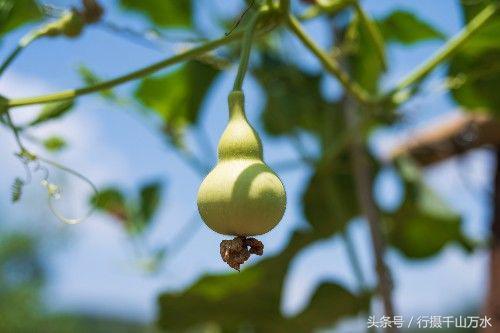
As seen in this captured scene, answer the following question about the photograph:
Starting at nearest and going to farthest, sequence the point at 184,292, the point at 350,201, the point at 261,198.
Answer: the point at 261,198, the point at 184,292, the point at 350,201

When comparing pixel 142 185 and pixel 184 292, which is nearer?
pixel 184 292

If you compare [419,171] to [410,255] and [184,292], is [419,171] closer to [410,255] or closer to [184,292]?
[410,255]

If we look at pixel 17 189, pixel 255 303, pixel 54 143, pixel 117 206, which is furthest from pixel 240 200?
pixel 117 206

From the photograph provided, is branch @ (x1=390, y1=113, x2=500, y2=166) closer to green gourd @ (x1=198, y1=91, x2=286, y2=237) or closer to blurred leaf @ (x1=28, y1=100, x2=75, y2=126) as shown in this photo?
blurred leaf @ (x1=28, y1=100, x2=75, y2=126)

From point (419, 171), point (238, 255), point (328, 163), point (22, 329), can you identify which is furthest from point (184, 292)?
point (22, 329)

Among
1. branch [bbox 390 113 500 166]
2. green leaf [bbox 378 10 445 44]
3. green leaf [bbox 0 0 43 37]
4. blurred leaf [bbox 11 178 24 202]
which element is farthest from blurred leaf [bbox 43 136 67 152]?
branch [bbox 390 113 500 166]

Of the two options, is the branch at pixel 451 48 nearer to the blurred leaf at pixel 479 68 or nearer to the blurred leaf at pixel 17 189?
the blurred leaf at pixel 479 68

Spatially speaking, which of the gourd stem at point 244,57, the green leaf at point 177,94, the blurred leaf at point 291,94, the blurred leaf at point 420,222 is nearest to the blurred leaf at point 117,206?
the green leaf at point 177,94

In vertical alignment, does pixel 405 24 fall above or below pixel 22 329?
below
